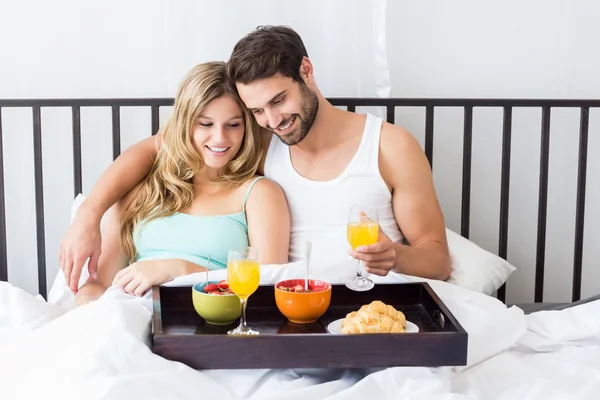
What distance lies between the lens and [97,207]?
1884mm

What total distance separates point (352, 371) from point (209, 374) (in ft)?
0.85

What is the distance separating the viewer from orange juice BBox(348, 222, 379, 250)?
1.53 meters

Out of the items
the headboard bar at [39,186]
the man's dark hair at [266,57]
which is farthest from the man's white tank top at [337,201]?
the headboard bar at [39,186]

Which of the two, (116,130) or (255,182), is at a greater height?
(116,130)

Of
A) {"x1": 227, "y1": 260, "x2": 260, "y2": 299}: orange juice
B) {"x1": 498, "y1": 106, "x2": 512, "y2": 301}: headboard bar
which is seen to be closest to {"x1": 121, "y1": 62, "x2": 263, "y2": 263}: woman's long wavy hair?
{"x1": 227, "y1": 260, "x2": 260, "y2": 299}: orange juice

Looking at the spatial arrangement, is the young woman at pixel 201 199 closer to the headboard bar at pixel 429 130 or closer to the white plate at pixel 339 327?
the white plate at pixel 339 327

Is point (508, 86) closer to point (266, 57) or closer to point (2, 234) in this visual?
point (266, 57)

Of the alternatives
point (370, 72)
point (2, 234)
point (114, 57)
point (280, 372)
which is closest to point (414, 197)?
point (370, 72)

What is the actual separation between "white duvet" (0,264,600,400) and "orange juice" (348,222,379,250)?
14 centimetres

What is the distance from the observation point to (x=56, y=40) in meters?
2.26

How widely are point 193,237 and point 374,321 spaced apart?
0.68 m

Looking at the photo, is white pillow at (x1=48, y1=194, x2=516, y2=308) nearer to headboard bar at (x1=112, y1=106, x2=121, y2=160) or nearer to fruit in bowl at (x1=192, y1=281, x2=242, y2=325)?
headboard bar at (x1=112, y1=106, x2=121, y2=160)

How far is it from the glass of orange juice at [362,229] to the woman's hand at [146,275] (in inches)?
15.7

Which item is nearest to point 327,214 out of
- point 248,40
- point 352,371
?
point 248,40
